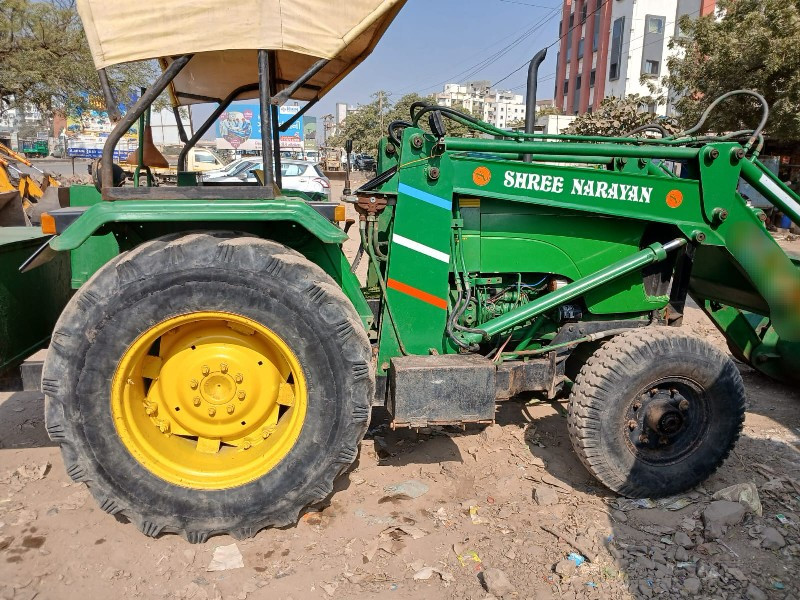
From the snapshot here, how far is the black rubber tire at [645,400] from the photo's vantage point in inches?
124

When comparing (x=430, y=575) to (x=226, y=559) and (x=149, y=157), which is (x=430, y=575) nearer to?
(x=226, y=559)

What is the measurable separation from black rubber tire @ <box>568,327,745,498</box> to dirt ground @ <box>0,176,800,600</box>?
147 millimetres

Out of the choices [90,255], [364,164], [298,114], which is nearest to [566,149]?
[298,114]

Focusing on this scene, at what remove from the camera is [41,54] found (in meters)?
20.9

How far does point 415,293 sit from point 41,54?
23173 mm

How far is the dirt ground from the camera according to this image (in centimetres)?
260

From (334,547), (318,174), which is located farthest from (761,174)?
(318,174)

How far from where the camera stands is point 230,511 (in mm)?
2785

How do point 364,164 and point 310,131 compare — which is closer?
point 364,164

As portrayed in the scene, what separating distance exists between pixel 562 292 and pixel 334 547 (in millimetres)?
1781

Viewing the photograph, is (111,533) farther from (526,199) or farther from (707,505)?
A: (707,505)

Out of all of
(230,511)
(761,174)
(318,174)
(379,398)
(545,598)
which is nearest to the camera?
(545,598)

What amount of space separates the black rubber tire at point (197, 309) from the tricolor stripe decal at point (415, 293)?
509mm

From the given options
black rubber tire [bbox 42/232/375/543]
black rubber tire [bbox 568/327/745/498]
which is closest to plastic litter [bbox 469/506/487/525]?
black rubber tire [bbox 568/327/745/498]
